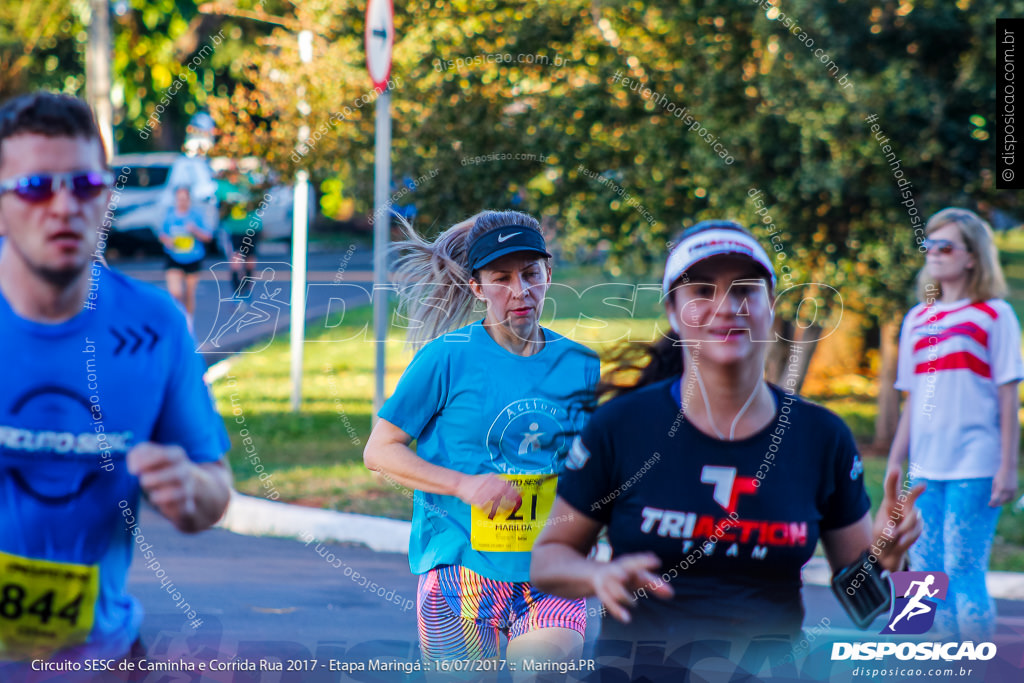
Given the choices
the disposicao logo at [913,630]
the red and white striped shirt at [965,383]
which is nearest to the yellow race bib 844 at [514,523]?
the disposicao logo at [913,630]

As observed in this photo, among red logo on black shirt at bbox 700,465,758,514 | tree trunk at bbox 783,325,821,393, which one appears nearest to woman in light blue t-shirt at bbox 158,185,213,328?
tree trunk at bbox 783,325,821,393

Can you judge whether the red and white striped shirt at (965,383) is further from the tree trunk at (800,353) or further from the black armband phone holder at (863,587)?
the tree trunk at (800,353)

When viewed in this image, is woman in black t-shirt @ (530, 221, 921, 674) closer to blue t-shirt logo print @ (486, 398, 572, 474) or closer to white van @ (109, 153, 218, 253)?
blue t-shirt logo print @ (486, 398, 572, 474)

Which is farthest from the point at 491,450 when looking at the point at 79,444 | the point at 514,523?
the point at 79,444

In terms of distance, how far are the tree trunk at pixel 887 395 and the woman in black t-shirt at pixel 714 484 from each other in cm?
813

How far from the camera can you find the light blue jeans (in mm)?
4605

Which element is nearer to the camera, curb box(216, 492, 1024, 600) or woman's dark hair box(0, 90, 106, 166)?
woman's dark hair box(0, 90, 106, 166)

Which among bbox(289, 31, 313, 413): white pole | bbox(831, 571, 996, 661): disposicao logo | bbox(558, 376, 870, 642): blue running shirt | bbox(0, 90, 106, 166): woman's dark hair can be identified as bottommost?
bbox(831, 571, 996, 661): disposicao logo

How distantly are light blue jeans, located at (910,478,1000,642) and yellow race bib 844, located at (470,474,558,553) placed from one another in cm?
198

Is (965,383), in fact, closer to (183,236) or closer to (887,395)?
(887,395)

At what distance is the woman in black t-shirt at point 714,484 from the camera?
98.0 inches

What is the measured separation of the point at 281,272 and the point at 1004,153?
489 inches

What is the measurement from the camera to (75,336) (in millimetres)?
2369

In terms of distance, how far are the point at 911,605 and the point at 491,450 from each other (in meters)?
1.43
